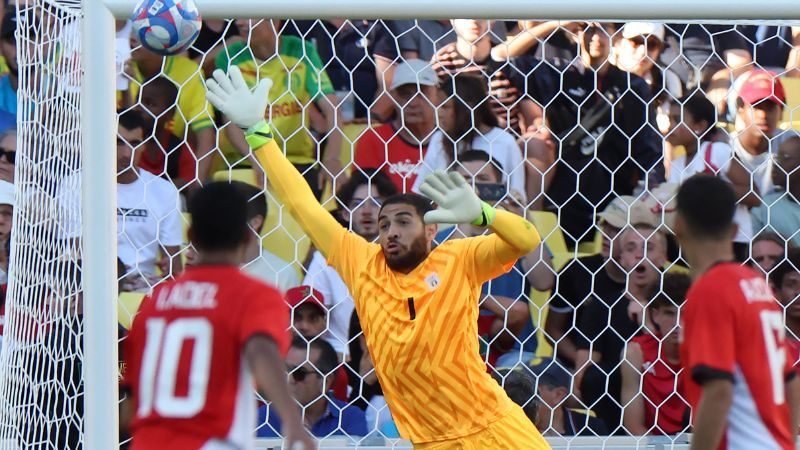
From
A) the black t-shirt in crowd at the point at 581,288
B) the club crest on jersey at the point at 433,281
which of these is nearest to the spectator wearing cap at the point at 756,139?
the black t-shirt in crowd at the point at 581,288

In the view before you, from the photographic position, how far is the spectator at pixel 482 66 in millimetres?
6078

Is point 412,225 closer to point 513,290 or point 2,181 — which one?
point 513,290

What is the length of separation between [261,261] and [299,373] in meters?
0.54

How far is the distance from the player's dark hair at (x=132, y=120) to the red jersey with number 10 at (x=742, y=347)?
3.11 meters

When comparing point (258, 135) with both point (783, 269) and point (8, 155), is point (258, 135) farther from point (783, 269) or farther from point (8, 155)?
point (783, 269)

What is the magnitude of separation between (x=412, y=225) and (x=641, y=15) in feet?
3.51

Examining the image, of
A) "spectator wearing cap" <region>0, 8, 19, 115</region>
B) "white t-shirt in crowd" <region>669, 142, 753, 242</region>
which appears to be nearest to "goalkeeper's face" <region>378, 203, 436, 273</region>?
"white t-shirt in crowd" <region>669, 142, 753, 242</region>

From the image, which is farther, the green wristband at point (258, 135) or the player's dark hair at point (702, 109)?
the player's dark hair at point (702, 109)

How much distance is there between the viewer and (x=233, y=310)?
3.27 meters

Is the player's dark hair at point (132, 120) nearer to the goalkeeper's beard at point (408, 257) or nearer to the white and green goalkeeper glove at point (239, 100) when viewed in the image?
the white and green goalkeeper glove at point (239, 100)

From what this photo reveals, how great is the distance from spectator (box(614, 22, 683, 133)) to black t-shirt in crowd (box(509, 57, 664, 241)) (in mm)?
45

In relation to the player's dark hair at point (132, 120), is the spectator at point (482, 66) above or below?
above

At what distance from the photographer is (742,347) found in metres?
3.33

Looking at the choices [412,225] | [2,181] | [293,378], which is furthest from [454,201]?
[2,181]
